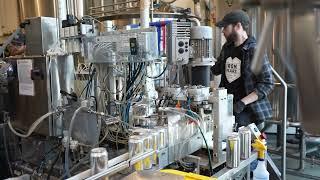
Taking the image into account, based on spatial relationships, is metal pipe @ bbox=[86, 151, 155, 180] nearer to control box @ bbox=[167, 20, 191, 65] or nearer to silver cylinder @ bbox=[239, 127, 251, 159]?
silver cylinder @ bbox=[239, 127, 251, 159]

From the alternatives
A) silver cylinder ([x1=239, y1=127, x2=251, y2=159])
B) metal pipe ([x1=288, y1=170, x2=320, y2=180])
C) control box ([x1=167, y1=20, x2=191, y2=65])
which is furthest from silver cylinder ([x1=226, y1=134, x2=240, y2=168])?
metal pipe ([x1=288, y1=170, x2=320, y2=180])

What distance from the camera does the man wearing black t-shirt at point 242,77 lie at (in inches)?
82.0

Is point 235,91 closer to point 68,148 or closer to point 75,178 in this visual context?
point 68,148

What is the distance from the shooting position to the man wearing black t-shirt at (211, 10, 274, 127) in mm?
2084

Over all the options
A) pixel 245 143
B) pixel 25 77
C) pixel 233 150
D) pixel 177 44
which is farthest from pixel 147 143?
pixel 25 77

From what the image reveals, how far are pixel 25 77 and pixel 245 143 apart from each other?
1402 millimetres

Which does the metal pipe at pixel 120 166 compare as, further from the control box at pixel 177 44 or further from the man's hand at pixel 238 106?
the man's hand at pixel 238 106

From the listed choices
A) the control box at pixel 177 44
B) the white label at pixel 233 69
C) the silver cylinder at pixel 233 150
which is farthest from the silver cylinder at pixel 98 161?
the white label at pixel 233 69

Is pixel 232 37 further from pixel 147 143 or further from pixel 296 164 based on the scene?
pixel 296 164

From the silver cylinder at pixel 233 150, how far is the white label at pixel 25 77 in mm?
1270

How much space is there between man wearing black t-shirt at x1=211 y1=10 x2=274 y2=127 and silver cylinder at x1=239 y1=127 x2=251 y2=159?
70 centimetres

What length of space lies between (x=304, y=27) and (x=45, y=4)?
10.8 feet

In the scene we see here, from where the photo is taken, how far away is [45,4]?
10.5 feet

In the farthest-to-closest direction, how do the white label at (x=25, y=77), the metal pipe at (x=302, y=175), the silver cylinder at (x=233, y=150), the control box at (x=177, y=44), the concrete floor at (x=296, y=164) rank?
the concrete floor at (x=296, y=164) → the metal pipe at (x=302, y=175) → the white label at (x=25, y=77) → the control box at (x=177, y=44) → the silver cylinder at (x=233, y=150)
